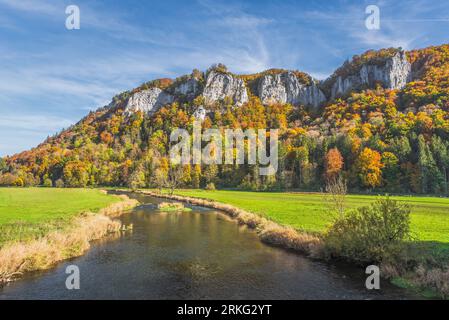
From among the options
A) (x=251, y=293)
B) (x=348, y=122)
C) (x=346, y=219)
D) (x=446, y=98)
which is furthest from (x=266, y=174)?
(x=251, y=293)

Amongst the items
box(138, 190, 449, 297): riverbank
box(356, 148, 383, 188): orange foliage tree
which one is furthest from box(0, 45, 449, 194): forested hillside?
box(138, 190, 449, 297): riverbank

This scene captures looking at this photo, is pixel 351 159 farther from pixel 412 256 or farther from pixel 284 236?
pixel 412 256

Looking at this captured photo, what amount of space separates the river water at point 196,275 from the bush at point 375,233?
5.66 feet

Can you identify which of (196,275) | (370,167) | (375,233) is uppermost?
(370,167)

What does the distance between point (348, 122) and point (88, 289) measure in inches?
6727

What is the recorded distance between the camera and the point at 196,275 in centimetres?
2186

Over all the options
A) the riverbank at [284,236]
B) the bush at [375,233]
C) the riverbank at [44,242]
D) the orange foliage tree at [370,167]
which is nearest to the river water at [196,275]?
→ the riverbank at [44,242]

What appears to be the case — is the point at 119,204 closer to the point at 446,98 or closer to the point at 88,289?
the point at 88,289

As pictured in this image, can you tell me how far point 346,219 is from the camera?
85.6 ft

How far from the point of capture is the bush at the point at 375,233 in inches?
892

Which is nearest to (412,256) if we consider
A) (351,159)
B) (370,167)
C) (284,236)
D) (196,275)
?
(284,236)

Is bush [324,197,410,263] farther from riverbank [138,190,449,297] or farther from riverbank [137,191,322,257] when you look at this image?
riverbank [137,191,322,257]

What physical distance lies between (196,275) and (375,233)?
47.0ft
